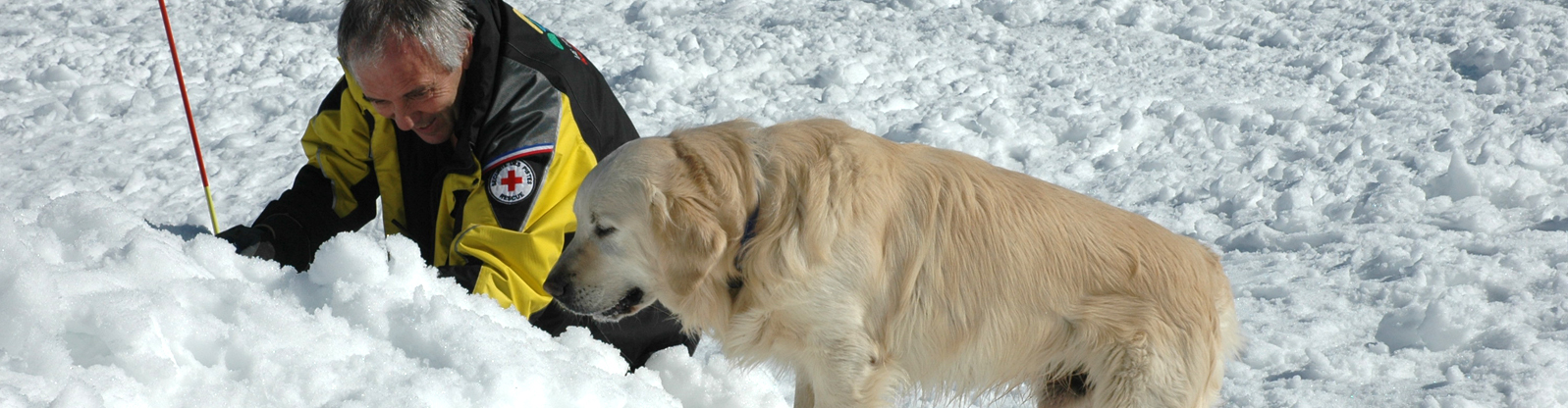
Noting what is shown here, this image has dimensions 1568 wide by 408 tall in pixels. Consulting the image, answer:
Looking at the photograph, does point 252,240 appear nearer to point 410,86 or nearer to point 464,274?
point 410,86

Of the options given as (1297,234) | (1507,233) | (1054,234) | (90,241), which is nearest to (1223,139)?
(1297,234)

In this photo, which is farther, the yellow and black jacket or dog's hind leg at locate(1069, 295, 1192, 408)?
the yellow and black jacket

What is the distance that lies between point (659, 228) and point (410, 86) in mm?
963

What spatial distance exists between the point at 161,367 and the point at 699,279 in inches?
43.8

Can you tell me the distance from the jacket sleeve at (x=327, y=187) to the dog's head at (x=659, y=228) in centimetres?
130

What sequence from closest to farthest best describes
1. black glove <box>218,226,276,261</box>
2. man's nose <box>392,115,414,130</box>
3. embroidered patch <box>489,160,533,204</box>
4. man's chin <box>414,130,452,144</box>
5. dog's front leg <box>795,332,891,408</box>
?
dog's front leg <box>795,332,891,408</box>, embroidered patch <box>489,160,533,204</box>, man's nose <box>392,115,414,130</box>, man's chin <box>414,130,452,144</box>, black glove <box>218,226,276,261</box>

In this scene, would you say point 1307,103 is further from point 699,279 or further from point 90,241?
point 90,241

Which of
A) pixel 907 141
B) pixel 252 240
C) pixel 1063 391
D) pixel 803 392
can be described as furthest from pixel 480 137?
pixel 907 141

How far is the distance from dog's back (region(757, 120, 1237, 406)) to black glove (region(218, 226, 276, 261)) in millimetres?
1814

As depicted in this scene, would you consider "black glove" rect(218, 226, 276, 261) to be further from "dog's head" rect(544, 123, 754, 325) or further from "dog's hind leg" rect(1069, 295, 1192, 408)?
"dog's hind leg" rect(1069, 295, 1192, 408)

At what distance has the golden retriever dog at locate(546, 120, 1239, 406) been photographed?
96.0 inches

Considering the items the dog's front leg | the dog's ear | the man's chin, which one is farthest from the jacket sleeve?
the dog's front leg

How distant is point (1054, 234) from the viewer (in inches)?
103

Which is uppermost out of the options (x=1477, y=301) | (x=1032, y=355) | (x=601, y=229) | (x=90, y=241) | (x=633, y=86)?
(x=90, y=241)
